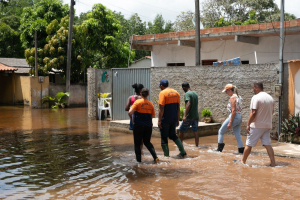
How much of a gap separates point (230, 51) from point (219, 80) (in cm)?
509

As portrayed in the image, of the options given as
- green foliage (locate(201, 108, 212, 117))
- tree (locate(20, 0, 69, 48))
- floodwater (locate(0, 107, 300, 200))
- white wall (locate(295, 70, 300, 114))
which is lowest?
floodwater (locate(0, 107, 300, 200))

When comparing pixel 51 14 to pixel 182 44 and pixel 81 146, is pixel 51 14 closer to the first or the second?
pixel 182 44

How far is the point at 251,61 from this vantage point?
15680mm

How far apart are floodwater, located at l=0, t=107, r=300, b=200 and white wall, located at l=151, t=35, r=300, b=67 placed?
621 cm

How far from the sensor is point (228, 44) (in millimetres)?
16344

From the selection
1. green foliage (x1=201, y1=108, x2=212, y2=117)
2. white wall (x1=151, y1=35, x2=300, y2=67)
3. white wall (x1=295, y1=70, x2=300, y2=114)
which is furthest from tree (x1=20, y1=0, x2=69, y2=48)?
white wall (x1=295, y1=70, x2=300, y2=114)

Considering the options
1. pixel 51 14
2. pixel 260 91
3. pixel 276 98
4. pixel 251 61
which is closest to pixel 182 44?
pixel 251 61

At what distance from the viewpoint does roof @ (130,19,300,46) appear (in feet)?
43.1

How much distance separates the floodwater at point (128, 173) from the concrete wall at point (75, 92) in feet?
46.3

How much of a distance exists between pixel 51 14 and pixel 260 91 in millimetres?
23866

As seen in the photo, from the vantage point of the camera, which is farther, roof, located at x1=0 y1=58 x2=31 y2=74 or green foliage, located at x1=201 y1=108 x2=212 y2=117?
roof, located at x1=0 y1=58 x2=31 y2=74

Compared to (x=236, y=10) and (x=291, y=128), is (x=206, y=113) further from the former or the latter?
(x=236, y=10)

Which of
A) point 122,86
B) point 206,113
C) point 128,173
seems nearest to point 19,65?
point 122,86

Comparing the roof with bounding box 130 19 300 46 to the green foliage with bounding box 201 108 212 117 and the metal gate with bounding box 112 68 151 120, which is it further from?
the metal gate with bounding box 112 68 151 120
